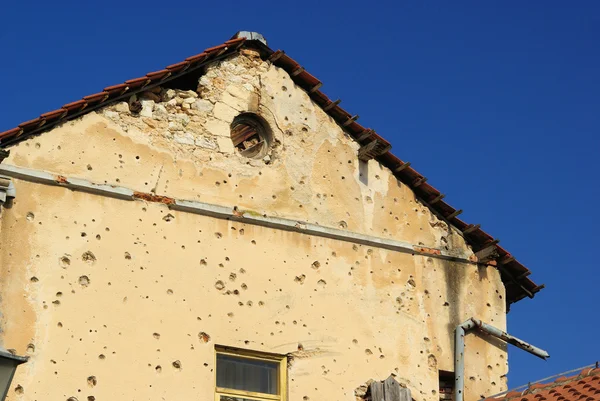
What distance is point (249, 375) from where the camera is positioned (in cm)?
1389

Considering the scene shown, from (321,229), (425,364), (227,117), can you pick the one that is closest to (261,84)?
(227,117)

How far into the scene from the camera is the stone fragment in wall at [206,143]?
14.7 meters

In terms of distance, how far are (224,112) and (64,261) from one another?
9.53 feet

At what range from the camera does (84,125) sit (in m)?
14.0

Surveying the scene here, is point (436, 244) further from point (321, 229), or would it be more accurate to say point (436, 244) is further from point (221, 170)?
point (221, 170)

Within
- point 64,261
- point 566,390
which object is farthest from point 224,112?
point 566,390

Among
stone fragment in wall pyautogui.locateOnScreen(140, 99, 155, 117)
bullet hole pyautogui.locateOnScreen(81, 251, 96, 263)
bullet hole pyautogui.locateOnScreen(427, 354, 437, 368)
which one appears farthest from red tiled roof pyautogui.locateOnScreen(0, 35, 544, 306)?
bullet hole pyautogui.locateOnScreen(81, 251, 96, 263)

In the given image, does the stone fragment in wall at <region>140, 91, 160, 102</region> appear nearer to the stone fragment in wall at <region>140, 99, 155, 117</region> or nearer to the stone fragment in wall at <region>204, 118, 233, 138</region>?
the stone fragment in wall at <region>140, 99, 155, 117</region>

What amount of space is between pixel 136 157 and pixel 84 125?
2.28ft

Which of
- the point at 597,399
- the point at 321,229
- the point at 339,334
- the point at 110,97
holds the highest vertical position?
the point at 110,97

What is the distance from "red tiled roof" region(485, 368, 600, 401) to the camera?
1321cm

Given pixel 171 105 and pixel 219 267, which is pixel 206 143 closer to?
pixel 171 105

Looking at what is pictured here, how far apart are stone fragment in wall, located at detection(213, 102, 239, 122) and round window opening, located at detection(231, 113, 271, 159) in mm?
99

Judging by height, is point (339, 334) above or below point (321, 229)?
below
